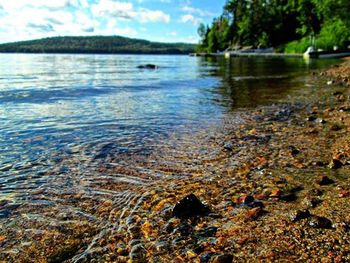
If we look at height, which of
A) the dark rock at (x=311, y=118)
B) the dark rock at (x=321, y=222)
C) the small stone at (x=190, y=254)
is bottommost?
the dark rock at (x=311, y=118)

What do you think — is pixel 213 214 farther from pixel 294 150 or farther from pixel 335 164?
pixel 294 150

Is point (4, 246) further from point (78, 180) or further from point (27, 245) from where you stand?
point (78, 180)

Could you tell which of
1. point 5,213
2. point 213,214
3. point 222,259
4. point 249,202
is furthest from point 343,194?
point 5,213

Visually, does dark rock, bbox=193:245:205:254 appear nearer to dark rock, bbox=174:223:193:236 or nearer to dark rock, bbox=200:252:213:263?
dark rock, bbox=200:252:213:263

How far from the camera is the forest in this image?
65125mm

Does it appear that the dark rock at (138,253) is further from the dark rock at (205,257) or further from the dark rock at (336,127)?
the dark rock at (336,127)

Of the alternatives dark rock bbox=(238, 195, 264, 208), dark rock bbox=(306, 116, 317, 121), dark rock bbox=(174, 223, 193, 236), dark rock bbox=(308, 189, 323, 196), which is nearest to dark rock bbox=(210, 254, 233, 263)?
dark rock bbox=(174, 223, 193, 236)

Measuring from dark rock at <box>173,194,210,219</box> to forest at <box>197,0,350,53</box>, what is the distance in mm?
53729

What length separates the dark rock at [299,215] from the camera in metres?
4.44

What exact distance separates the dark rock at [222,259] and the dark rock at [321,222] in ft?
3.89

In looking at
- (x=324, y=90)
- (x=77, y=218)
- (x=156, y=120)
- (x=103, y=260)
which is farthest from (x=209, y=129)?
(x=324, y=90)

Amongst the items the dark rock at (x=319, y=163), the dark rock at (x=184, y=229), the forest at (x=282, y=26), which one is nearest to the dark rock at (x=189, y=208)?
the dark rock at (x=184, y=229)

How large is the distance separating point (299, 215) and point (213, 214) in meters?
1.12

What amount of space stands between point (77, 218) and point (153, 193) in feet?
4.28
